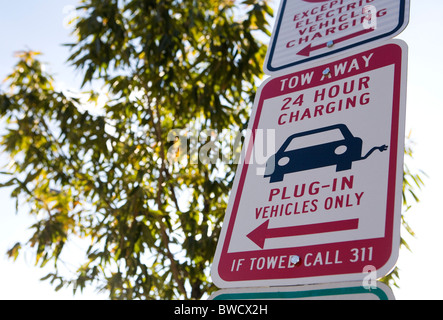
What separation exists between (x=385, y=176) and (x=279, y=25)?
2.38ft

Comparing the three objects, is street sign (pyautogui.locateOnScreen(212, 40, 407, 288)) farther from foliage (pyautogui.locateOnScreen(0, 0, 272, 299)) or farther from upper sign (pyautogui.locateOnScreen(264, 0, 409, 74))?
foliage (pyautogui.locateOnScreen(0, 0, 272, 299))

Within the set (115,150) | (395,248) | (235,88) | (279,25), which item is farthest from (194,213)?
(395,248)

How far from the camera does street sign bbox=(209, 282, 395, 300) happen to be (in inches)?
35.3

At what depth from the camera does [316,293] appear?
97 centimetres

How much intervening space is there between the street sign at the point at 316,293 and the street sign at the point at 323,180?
0.06ft

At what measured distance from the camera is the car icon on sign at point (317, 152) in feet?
3.63

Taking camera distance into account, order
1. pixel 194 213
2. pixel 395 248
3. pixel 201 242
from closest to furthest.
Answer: pixel 395 248 → pixel 201 242 → pixel 194 213

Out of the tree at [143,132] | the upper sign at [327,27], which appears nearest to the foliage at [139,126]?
the tree at [143,132]

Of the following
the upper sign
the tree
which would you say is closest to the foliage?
the tree

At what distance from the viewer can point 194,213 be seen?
417 cm

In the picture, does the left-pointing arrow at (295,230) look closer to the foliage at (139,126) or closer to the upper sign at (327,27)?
the upper sign at (327,27)

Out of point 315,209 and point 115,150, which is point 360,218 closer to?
point 315,209

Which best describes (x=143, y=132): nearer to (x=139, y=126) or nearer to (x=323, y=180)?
(x=139, y=126)
